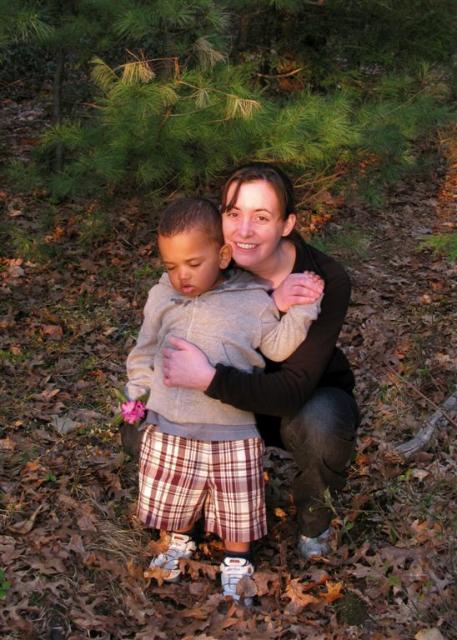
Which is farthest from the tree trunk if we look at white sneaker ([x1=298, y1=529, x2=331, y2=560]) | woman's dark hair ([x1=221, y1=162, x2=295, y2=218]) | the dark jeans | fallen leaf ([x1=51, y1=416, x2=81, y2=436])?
white sneaker ([x1=298, y1=529, x2=331, y2=560])

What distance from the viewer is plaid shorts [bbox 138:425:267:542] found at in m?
3.12

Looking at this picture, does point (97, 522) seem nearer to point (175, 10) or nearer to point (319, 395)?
point (319, 395)

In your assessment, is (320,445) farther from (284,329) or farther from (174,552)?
(174,552)

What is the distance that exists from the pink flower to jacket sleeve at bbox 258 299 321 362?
23.7 inches

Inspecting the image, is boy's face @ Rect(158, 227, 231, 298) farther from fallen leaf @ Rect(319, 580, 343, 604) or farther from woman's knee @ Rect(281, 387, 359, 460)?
fallen leaf @ Rect(319, 580, 343, 604)

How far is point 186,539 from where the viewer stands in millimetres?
3412

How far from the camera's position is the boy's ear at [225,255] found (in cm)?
303

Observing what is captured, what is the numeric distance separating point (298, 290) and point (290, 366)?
0.33m

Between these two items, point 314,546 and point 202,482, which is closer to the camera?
point 202,482

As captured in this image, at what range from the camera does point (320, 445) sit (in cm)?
319

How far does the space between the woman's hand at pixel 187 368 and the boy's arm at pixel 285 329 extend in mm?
269

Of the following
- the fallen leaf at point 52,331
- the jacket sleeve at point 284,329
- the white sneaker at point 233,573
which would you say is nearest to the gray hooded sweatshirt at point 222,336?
the jacket sleeve at point 284,329

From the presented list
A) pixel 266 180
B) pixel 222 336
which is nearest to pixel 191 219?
pixel 266 180

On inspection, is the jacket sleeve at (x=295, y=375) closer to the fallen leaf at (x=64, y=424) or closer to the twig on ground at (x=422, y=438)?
the twig on ground at (x=422, y=438)
